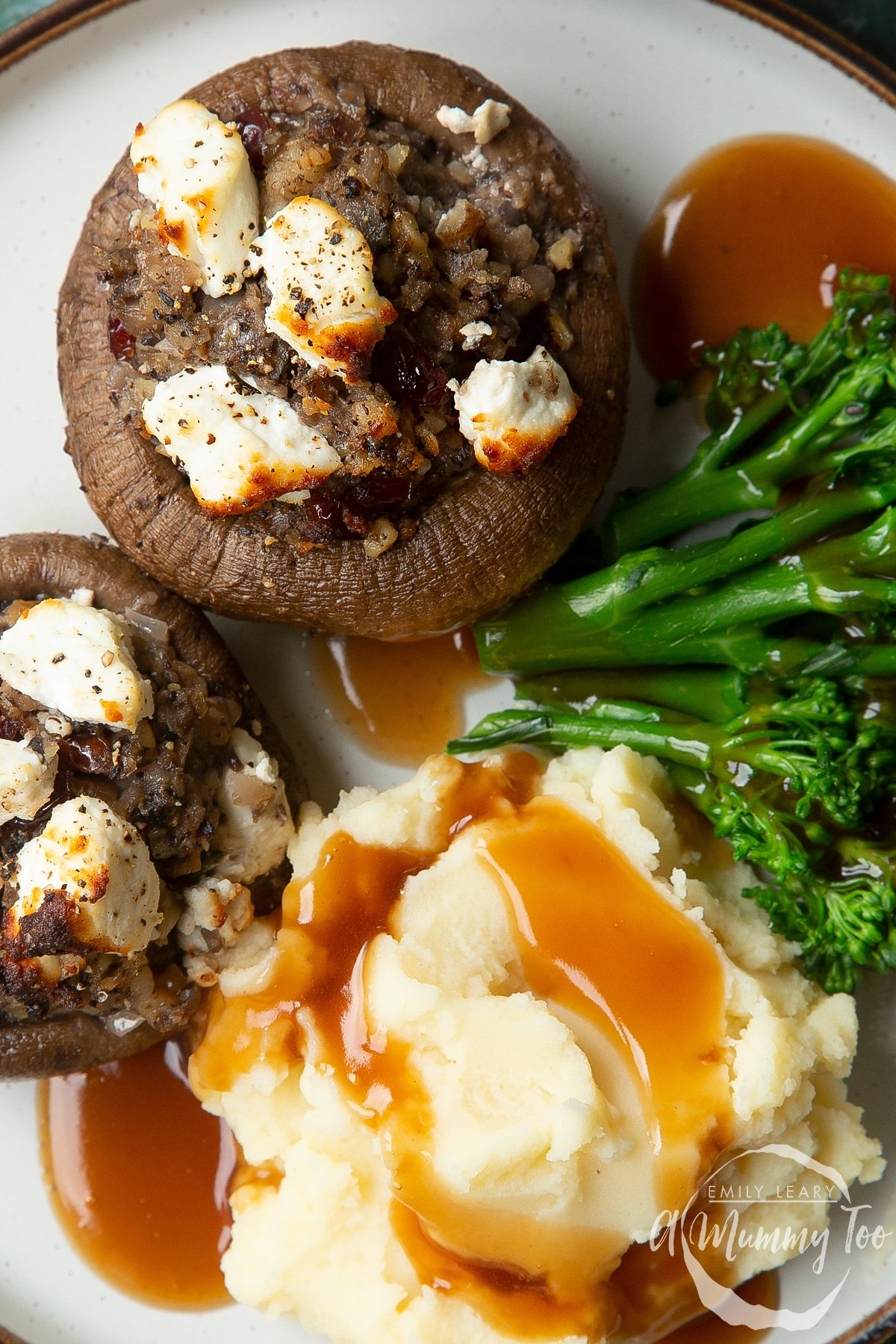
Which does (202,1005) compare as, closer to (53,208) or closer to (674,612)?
(674,612)

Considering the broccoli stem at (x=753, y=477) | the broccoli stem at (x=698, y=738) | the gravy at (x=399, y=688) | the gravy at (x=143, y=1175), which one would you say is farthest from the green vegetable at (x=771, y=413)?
the gravy at (x=143, y=1175)

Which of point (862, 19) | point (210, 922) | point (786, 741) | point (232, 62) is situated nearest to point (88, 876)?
point (210, 922)

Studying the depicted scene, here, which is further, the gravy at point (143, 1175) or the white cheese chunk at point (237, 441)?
the gravy at point (143, 1175)

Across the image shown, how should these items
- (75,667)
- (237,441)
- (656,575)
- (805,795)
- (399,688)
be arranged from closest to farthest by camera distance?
(237,441), (75,667), (805,795), (656,575), (399,688)

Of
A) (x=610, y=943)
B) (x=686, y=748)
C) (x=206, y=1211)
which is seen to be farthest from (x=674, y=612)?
(x=206, y=1211)

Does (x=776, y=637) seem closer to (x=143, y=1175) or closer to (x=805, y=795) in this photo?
(x=805, y=795)

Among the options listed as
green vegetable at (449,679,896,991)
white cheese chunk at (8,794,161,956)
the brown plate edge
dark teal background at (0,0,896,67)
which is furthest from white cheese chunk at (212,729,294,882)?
dark teal background at (0,0,896,67)

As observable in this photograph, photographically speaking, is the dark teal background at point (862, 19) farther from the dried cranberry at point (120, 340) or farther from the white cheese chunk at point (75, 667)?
the white cheese chunk at point (75, 667)
